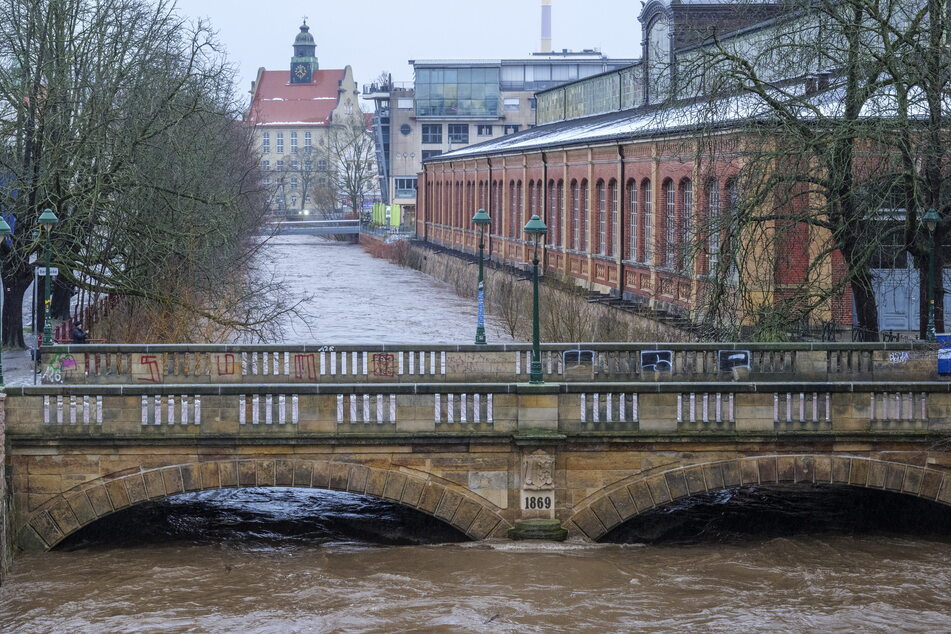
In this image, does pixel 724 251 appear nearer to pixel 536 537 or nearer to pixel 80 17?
pixel 536 537

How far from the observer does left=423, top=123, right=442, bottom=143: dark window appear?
121m

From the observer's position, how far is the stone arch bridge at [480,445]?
19.0 metres

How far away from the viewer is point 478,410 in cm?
1950

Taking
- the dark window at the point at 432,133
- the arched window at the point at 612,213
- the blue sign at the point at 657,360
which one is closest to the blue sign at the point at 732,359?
the blue sign at the point at 657,360

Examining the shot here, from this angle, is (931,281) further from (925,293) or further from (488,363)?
(488,363)

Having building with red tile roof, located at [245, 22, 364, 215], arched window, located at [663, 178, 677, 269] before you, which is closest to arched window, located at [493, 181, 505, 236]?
arched window, located at [663, 178, 677, 269]

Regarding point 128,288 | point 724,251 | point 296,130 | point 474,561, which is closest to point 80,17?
point 128,288

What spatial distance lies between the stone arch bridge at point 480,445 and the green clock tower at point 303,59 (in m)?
163

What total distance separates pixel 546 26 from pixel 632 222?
125709 millimetres

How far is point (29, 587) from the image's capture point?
729 inches

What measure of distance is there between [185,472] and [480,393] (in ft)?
13.3

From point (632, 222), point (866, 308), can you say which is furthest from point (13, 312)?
point (866, 308)

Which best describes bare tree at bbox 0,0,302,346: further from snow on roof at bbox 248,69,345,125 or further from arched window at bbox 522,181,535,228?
snow on roof at bbox 248,69,345,125

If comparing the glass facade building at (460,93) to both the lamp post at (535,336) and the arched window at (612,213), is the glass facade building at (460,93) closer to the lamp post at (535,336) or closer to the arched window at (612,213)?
the arched window at (612,213)
